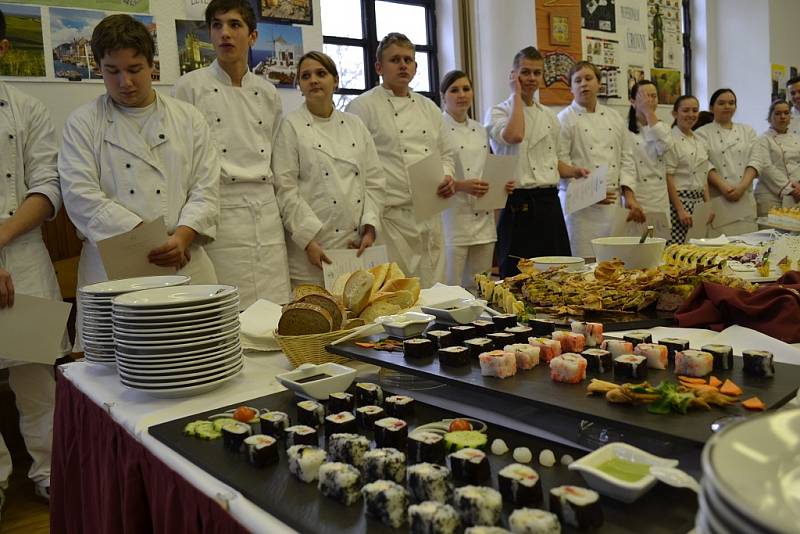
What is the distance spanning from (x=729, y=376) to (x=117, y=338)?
104 cm

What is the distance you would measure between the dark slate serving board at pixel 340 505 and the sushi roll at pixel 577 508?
0.03 ft

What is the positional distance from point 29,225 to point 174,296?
145 cm

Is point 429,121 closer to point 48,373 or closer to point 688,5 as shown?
point 48,373

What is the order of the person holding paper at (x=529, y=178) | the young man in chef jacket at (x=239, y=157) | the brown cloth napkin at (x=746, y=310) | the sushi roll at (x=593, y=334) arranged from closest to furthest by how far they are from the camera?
the sushi roll at (x=593, y=334), the brown cloth napkin at (x=746, y=310), the young man in chef jacket at (x=239, y=157), the person holding paper at (x=529, y=178)

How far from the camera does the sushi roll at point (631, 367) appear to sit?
0.99 meters

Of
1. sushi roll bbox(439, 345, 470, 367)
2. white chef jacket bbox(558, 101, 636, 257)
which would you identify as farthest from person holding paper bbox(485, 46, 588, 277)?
sushi roll bbox(439, 345, 470, 367)

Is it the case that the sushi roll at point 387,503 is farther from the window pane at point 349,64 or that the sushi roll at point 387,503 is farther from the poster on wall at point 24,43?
the window pane at point 349,64

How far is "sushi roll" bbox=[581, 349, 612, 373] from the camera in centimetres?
104

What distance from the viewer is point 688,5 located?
923cm

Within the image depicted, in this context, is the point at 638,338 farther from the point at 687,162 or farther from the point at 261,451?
the point at 687,162

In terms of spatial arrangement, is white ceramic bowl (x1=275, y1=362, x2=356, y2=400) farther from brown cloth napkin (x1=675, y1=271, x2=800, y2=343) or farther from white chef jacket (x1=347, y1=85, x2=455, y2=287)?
white chef jacket (x1=347, y1=85, x2=455, y2=287)

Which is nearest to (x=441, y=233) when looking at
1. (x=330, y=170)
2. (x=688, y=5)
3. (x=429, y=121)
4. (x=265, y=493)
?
(x=429, y=121)

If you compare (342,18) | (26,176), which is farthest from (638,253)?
(342,18)

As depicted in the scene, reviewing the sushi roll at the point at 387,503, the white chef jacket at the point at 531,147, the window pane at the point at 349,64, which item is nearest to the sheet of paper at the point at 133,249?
the sushi roll at the point at 387,503
